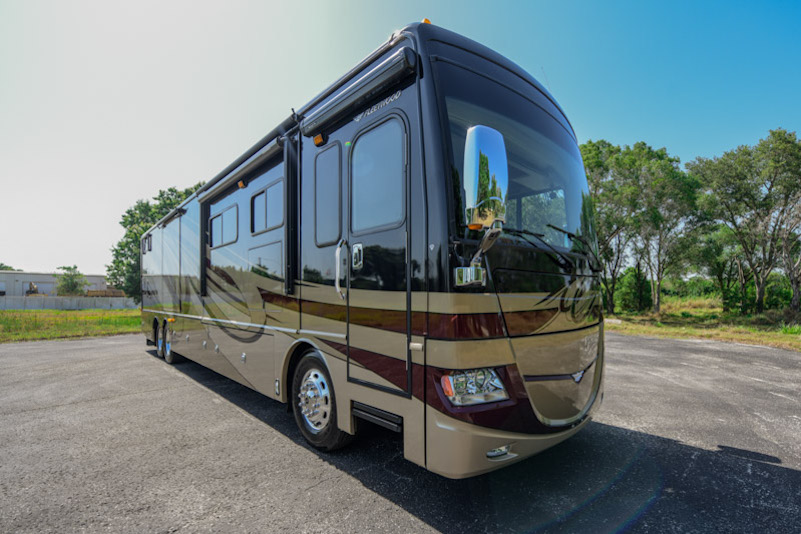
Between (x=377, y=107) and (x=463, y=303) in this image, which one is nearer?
(x=463, y=303)

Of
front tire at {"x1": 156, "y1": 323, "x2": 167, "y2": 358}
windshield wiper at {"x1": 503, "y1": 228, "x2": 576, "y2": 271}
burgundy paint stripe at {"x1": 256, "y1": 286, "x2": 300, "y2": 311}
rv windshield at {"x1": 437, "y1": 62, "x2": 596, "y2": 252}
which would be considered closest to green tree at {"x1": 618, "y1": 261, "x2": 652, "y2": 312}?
rv windshield at {"x1": 437, "y1": 62, "x2": 596, "y2": 252}

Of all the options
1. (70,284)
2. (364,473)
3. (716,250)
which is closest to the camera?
(364,473)

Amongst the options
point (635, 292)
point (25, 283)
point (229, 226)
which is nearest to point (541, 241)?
point (229, 226)

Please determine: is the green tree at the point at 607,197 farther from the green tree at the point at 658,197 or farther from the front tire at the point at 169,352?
the front tire at the point at 169,352

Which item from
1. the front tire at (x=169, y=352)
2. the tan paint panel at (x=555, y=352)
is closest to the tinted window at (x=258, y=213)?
the tan paint panel at (x=555, y=352)

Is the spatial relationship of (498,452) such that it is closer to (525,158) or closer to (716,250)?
(525,158)

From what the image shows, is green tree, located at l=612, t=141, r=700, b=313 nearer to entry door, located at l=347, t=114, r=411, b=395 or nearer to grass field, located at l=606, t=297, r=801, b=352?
grass field, located at l=606, t=297, r=801, b=352

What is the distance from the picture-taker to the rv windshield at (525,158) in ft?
8.34

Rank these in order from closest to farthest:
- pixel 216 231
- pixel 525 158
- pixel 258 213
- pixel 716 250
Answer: pixel 525 158 → pixel 258 213 → pixel 216 231 → pixel 716 250

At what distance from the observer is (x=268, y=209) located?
4352 mm

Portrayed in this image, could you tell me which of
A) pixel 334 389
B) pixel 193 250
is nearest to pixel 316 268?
pixel 334 389

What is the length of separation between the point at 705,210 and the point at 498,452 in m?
23.0

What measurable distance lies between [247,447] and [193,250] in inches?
151

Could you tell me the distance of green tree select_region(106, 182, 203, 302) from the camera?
32.7 metres
